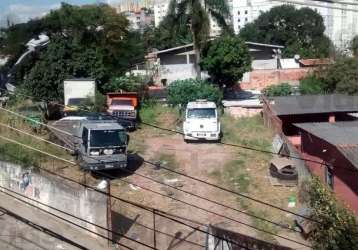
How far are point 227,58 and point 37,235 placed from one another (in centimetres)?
2436

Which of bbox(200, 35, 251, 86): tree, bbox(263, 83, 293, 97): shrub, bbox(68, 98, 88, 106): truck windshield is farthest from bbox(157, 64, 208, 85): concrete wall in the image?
bbox(68, 98, 88, 106): truck windshield

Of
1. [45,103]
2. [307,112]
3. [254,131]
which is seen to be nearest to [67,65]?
[45,103]

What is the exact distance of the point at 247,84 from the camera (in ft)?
139

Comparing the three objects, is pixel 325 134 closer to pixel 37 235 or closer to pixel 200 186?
pixel 200 186

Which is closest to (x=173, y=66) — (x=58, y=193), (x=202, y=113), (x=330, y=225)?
(x=202, y=113)

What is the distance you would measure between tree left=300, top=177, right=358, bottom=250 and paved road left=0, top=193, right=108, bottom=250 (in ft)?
16.8

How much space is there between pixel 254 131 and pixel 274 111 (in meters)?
1.39

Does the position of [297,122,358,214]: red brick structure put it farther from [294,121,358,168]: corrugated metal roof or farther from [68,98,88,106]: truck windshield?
[68,98,88,106]: truck windshield

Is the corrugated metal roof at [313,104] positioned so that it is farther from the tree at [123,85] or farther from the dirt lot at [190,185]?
the tree at [123,85]

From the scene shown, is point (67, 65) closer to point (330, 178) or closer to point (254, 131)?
point (254, 131)

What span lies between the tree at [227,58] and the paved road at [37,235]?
23.5 meters

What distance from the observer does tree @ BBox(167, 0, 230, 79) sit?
107 ft

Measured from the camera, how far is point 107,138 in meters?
17.2

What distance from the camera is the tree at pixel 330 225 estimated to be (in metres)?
9.98
